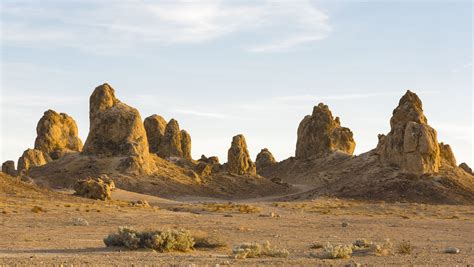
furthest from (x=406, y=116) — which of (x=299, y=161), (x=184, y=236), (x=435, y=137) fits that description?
(x=184, y=236)

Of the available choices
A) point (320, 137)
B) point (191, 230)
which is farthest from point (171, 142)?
point (191, 230)

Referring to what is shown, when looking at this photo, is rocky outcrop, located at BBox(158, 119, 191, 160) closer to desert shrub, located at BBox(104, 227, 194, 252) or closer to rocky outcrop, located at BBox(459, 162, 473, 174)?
rocky outcrop, located at BBox(459, 162, 473, 174)

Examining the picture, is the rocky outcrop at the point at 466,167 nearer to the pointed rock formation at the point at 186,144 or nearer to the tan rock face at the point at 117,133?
the pointed rock formation at the point at 186,144

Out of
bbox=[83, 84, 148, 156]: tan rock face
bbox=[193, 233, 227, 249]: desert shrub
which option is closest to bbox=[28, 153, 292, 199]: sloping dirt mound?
bbox=[83, 84, 148, 156]: tan rock face

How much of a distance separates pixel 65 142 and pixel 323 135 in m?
43.2

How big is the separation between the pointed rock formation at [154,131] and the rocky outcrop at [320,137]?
24878 mm

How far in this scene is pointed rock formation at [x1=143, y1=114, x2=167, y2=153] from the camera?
338 feet

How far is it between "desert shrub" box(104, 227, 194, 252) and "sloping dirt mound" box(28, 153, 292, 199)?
51955mm

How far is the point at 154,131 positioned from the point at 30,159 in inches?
877

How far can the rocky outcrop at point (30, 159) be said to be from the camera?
87562mm

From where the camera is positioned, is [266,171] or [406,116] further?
[266,171]

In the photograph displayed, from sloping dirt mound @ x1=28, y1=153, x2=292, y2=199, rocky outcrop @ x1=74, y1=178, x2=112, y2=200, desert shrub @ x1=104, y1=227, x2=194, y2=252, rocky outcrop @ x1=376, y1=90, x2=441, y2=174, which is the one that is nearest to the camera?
desert shrub @ x1=104, y1=227, x2=194, y2=252

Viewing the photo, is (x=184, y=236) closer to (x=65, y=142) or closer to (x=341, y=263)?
(x=341, y=263)

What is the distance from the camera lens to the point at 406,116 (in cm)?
7275
